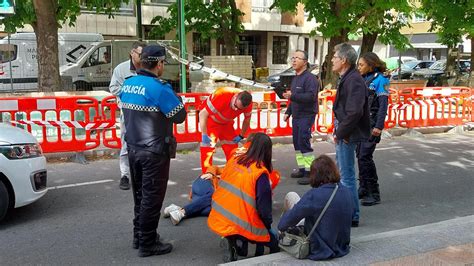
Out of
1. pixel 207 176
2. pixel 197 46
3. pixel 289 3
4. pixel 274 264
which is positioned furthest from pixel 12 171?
pixel 197 46

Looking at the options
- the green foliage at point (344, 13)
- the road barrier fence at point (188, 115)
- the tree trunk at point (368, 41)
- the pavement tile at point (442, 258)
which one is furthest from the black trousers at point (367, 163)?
the tree trunk at point (368, 41)

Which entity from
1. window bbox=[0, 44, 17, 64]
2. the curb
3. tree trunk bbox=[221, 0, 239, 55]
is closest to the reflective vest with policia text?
the curb

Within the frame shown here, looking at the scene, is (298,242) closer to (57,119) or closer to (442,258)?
(442,258)

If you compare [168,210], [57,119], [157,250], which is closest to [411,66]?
[57,119]

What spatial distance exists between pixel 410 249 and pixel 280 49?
3113cm

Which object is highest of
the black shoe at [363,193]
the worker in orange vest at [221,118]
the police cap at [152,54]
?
the police cap at [152,54]

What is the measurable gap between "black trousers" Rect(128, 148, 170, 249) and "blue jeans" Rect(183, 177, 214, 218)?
1.02m

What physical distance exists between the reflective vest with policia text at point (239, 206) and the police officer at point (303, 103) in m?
2.89

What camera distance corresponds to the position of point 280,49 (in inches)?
1353

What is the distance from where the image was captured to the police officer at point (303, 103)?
6.67 m

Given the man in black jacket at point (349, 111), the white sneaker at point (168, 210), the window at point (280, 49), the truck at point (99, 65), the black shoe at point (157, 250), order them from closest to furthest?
the black shoe at point (157, 250) → the man in black jacket at point (349, 111) → the white sneaker at point (168, 210) → the truck at point (99, 65) → the window at point (280, 49)

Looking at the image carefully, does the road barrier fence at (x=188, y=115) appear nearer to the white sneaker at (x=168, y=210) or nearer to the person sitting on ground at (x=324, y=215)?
the white sneaker at (x=168, y=210)

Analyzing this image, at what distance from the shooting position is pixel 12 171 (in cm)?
492

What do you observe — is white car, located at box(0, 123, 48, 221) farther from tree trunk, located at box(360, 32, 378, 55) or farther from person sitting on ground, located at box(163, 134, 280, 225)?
tree trunk, located at box(360, 32, 378, 55)
